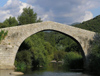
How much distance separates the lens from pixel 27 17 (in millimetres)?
34594

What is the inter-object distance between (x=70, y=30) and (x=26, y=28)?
14.2 ft

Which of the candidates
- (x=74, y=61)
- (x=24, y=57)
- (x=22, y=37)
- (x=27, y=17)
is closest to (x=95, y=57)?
(x=74, y=61)

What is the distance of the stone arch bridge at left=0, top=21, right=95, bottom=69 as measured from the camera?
700 inches

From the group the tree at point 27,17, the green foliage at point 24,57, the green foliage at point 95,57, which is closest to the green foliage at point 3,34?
the green foliage at point 24,57

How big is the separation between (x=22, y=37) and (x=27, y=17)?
16708 mm

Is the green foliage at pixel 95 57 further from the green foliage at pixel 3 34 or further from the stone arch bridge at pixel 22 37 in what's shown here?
the green foliage at pixel 3 34

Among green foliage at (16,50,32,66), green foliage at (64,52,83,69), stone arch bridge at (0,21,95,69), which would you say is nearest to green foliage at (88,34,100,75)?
stone arch bridge at (0,21,95,69)

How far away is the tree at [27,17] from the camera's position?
1354 inches

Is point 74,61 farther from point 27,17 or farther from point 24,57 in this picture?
point 27,17

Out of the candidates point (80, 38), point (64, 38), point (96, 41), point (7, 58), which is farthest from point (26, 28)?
point (64, 38)

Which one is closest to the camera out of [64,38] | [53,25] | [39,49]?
[53,25]

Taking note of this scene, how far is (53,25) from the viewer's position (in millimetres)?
19141

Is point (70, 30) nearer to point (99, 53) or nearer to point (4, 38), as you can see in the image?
point (99, 53)

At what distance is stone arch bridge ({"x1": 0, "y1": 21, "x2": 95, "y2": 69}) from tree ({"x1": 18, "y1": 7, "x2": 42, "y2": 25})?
51.6 feet
